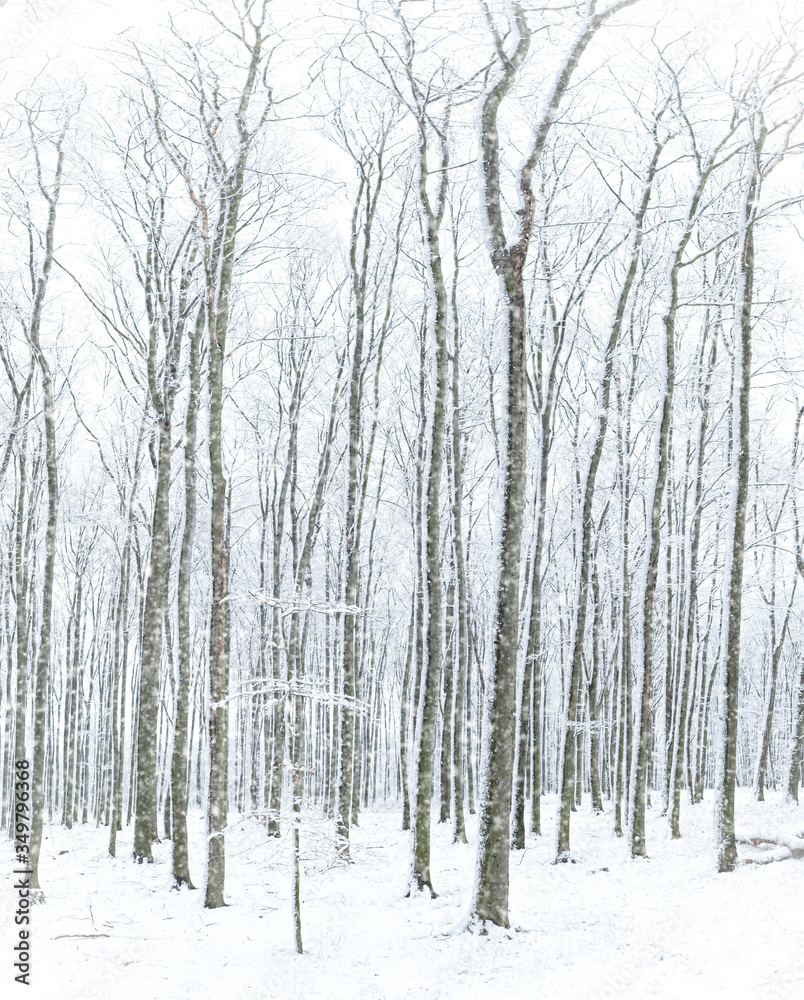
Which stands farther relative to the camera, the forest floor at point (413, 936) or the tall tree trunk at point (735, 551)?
the tall tree trunk at point (735, 551)

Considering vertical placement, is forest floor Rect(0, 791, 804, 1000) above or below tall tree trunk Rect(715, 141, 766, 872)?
below

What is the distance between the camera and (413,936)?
25.2ft

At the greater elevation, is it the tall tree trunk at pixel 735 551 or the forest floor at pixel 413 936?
the tall tree trunk at pixel 735 551

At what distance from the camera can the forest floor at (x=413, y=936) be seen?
19.9 feet

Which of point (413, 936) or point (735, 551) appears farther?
point (735, 551)

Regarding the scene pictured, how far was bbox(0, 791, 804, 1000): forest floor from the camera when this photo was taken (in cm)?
605

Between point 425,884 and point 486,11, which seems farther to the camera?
point 425,884

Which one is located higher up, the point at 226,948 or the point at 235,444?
the point at 235,444

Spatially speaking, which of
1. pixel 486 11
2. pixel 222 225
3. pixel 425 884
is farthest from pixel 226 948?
pixel 486 11

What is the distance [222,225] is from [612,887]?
10703 mm

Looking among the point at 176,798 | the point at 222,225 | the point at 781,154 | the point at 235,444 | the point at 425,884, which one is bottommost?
the point at 425,884

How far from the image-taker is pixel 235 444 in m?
19.5

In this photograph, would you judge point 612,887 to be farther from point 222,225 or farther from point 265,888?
point 222,225

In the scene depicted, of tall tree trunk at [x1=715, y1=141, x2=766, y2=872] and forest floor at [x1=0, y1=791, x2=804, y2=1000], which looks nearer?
forest floor at [x1=0, y1=791, x2=804, y2=1000]
